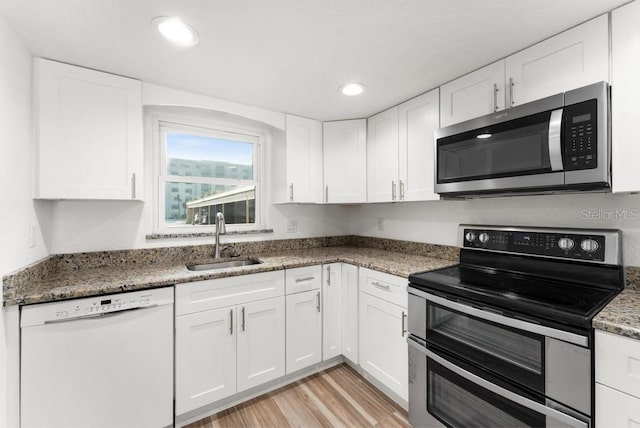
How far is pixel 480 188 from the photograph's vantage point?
62.3 inches

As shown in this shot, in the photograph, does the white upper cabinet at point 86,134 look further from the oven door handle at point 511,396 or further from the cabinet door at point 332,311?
the oven door handle at point 511,396

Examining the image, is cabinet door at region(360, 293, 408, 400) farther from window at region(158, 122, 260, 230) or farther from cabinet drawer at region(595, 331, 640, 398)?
window at region(158, 122, 260, 230)

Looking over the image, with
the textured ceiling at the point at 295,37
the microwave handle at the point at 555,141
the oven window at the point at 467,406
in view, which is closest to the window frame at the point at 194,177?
the textured ceiling at the point at 295,37

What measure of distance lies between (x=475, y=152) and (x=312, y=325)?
165cm

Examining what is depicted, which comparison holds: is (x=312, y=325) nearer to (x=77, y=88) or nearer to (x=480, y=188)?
(x=480, y=188)

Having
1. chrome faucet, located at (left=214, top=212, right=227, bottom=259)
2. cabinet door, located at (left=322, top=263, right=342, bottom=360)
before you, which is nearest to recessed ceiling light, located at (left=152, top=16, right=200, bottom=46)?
chrome faucet, located at (left=214, top=212, right=227, bottom=259)

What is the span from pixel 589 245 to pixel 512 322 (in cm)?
67

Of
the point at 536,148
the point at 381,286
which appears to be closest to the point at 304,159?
the point at 381,286

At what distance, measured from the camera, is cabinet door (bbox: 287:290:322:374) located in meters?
2.05

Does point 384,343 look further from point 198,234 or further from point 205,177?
point 205,177

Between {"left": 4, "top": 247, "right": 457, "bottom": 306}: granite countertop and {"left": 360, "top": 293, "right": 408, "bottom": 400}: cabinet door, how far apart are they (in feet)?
0.92

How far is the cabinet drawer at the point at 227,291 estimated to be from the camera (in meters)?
1.66

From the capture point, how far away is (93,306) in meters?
1.41

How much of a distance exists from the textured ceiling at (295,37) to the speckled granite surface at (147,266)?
120 cm
